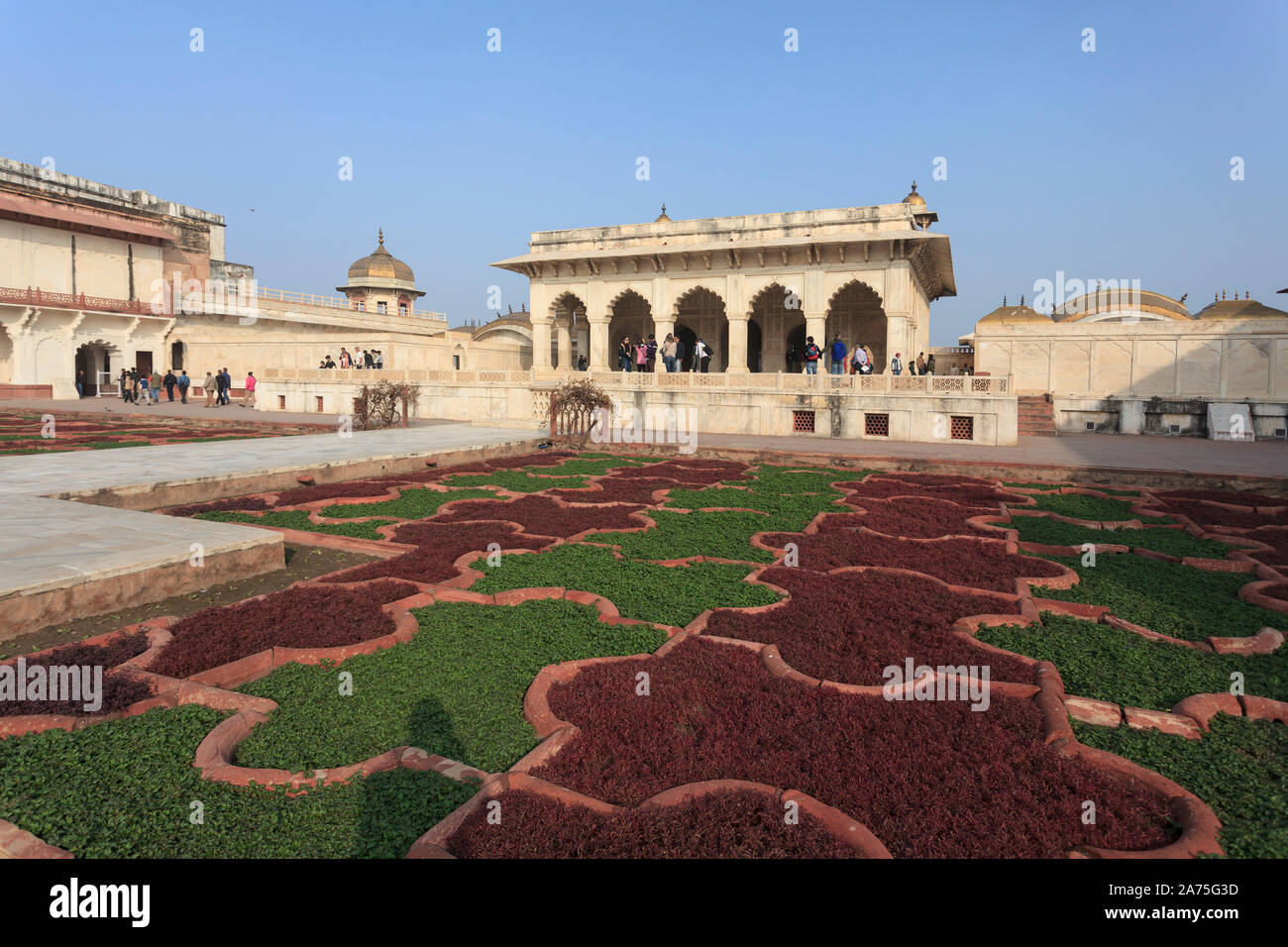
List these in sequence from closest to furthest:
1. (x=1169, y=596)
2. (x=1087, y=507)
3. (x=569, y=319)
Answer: (x=1169, y=596), (x=1087, y=507), (x=569, y=319)

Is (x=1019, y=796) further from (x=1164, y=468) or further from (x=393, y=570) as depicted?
(x=1164, y=468)

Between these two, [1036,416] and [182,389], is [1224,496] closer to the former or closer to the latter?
[1036,416]

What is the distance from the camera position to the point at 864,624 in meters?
3.60

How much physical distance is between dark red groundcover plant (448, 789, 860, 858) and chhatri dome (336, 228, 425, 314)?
4344 cm

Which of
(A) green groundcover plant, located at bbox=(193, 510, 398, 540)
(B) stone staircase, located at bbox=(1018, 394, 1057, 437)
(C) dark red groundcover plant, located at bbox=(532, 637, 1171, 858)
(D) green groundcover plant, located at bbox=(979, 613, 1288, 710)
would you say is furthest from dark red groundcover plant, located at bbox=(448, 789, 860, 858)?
(B) stone staircase, located at bbox=(1018, 394, 1057, 437)

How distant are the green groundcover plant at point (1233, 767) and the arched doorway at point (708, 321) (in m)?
23.4

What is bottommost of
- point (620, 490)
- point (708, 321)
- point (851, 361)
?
point (620, 490)

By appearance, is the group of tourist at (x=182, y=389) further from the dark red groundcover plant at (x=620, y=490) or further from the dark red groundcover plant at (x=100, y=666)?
the dark red groundcover plant at (x=100, y=666)

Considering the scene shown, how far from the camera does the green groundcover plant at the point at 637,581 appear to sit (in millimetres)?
3902

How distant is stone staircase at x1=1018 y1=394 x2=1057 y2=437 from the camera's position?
18.5 metres

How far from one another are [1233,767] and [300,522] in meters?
5.83

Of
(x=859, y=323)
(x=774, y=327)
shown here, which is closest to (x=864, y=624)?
(x=859, y=323)

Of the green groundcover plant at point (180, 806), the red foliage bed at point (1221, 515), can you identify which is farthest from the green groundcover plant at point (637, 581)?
the red foliage bed at point (1221, 515)
